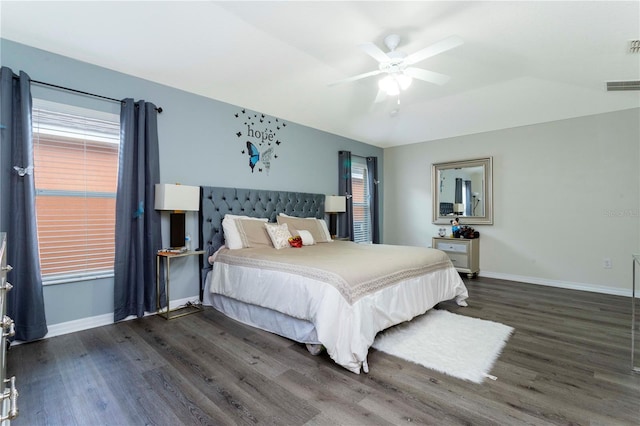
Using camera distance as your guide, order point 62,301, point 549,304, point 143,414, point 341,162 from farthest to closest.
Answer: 1. point 341,162
2. point 549,304
3. point 62,301
4. point 143,414

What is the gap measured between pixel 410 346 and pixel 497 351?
68 centimetres

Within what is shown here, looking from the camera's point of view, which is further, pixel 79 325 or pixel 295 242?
pixel 295 242

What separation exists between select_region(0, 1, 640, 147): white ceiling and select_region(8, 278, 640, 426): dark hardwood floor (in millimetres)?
2628

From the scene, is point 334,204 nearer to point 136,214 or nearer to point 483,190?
point 483,190

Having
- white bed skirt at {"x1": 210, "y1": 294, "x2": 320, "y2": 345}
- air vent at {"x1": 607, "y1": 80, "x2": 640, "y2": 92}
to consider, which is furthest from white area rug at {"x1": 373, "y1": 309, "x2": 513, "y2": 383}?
air vent at {"x1": 607, "y1": 80, "x2": 640, "y2": 92}

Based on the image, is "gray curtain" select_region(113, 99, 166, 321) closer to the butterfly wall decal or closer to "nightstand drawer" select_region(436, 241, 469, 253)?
the butterfly wall decal

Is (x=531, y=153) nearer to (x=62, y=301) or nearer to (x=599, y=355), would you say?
(x=599, y=355)

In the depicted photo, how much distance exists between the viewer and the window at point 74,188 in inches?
109

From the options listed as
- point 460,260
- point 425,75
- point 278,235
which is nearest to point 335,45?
point 425,75

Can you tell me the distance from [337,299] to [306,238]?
6.01 feet

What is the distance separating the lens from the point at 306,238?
13.3 ft

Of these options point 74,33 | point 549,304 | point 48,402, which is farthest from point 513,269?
point 74,33

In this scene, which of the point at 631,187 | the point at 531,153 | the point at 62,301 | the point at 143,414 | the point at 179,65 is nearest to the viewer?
the point at 143,414

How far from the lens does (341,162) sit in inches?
220
